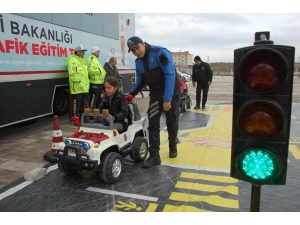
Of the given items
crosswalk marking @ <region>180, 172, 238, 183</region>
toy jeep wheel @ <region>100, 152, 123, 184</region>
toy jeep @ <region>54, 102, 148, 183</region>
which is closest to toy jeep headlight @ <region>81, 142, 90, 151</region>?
toy jeep @ <region>54, 102, 148, 183</region>

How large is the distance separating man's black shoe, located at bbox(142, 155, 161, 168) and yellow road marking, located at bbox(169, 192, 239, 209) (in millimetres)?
880

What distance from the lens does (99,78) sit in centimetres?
744

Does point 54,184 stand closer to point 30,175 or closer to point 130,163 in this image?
point 30,175

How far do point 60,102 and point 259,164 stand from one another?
22.3 ft

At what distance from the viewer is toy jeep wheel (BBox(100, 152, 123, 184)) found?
332 centimetres

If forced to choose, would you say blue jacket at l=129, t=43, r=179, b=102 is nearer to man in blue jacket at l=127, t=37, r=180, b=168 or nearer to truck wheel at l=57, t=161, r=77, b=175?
man in blue jacket at l=127, t=37, r=180, b=168

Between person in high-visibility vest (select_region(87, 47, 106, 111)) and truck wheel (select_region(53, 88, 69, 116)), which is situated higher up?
person in high-visibility vest (select_region(87, 47, 106, 111))

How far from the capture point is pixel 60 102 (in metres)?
7.54

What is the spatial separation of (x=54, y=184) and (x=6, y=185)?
2.09ft

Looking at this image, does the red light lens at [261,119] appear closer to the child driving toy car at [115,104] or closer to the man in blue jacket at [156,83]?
the man in blue jacket at [156,83]

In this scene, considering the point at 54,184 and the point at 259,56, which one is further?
the point at 54,184

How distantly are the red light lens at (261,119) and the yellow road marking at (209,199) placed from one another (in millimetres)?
1576

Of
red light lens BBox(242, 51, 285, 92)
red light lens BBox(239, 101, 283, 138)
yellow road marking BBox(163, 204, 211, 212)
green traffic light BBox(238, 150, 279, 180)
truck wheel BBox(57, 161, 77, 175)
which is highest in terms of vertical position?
red light lens BBox(242, 51, 285, 92)

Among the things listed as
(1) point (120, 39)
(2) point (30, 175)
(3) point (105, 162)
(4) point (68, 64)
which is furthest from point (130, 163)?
(1) point (120, 39)
